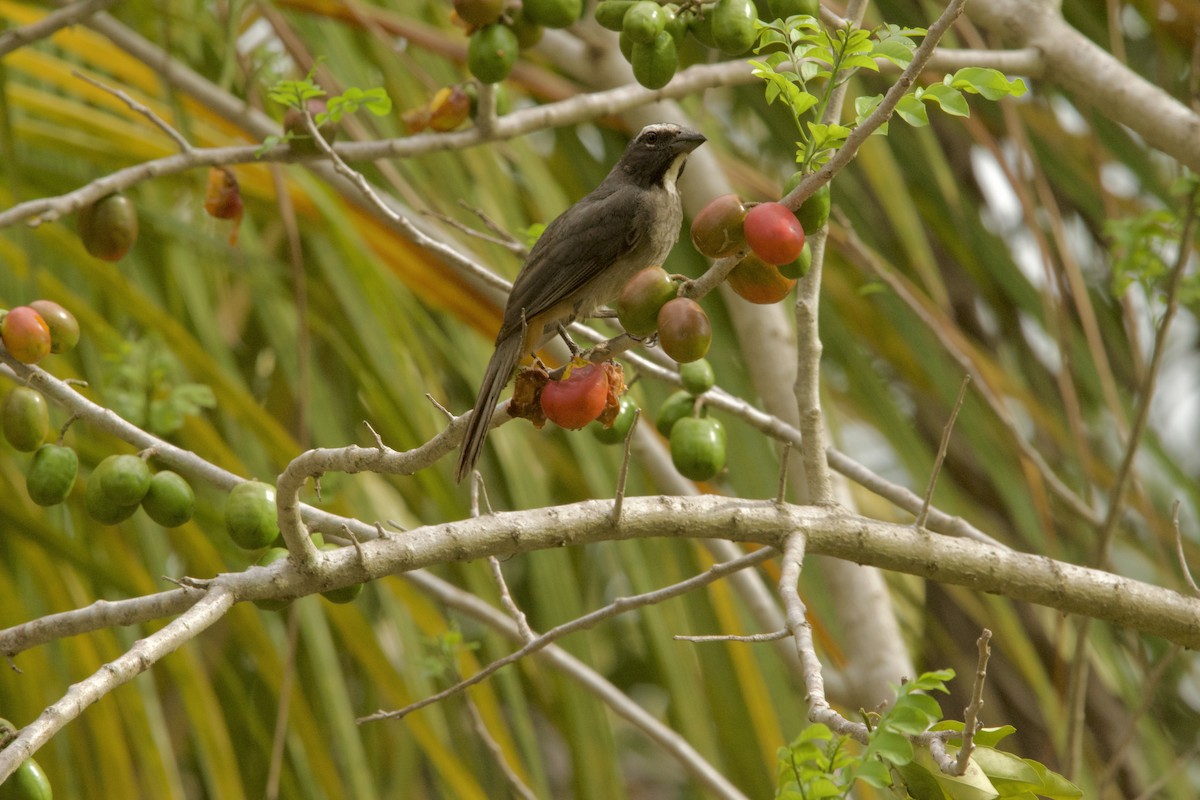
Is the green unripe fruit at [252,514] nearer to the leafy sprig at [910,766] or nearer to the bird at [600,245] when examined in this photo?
the bird at [600,245]

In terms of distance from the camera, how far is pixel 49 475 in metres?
2.25

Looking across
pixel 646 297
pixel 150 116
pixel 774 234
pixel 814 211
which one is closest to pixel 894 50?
pixel 814 211

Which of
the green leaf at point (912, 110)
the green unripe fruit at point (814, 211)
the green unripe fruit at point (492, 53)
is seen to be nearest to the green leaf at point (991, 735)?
the green unripe fruit at point (814, 211)

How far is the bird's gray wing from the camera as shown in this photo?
9.69 feet

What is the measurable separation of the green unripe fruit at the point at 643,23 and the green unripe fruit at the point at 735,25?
13 centimetres

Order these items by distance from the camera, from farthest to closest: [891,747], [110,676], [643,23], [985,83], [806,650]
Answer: [643,23], [985,83], [806,650], [110,676], [891,747]

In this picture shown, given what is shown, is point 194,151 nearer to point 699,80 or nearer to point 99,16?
point 99,16

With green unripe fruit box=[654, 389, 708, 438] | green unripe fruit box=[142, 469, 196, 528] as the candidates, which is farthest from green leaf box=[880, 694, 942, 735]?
green unripe fruit box=[142, 469, 196, 528]

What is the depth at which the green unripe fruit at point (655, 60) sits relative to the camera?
252 centimetres

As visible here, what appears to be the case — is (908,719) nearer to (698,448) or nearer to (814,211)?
(814,211)

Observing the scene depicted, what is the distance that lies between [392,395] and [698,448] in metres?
1.14

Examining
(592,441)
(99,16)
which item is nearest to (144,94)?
(99,16)

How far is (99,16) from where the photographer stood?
328 cm

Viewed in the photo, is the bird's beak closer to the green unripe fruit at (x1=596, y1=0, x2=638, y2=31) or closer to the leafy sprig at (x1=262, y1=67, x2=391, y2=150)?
the green unripe fruit at (x1=596, y1=0, x2=638, y2=31)
